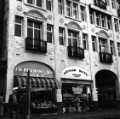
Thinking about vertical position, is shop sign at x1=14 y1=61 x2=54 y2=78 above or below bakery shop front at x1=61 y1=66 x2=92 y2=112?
above

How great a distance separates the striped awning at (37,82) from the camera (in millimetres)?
17328

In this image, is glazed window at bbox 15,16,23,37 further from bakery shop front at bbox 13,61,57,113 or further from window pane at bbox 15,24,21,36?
bakery shop front at bbox 13,61,57,113

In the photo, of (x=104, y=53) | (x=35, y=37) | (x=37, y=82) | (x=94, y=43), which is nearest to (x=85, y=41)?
(x=94, y=43)

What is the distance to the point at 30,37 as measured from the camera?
19.5m

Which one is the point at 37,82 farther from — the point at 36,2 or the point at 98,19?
the point at 98,19

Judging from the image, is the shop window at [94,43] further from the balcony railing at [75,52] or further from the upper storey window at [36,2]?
the upper storey window at [36,2]

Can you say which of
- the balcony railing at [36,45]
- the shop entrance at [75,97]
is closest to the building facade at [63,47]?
the balcony railing at [36,45]

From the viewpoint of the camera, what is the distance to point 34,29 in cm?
2041

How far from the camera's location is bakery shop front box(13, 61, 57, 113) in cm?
1592

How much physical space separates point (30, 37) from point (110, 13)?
1319 centimetres

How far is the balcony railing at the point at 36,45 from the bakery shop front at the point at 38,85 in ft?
4.12

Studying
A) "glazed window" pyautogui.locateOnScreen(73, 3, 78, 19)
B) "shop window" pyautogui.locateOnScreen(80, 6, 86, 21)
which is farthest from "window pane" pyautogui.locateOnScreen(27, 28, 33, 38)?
"shop window" pyautogui.locateOnScreen(80, 6, 86, 21)

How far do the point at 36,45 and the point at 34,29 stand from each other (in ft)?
6.17

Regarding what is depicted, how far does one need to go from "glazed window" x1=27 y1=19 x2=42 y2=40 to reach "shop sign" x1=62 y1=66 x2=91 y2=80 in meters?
4.34
